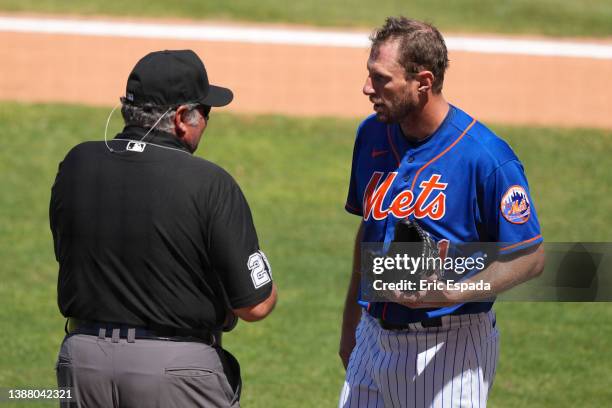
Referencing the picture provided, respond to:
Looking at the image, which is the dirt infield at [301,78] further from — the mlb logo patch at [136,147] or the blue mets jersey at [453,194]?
the mlb logo patch at [136,147]

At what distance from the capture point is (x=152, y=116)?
12.4 feet

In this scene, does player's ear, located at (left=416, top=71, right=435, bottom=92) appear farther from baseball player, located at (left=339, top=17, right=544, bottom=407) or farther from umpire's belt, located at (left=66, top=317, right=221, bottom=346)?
umpire's belt, located at (left=66, top=317, right=221, bottom=346)

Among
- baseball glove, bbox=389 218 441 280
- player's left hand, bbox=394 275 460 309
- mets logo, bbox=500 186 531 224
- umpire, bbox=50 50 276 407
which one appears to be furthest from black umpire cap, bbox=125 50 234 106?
mets logo, bbox=500 186 531 224

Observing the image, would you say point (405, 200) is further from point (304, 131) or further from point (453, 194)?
point (304, 131)

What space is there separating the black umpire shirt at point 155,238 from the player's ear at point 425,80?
0.82 metres

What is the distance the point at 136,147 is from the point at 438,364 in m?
1.40

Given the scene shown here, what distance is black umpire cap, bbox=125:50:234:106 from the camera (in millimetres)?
3764

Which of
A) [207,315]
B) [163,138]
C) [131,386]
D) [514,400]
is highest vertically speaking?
[163,138]

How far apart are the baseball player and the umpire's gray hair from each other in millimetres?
681

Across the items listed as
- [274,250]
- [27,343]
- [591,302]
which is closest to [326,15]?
[274,250]

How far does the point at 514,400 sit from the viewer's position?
6543 mm

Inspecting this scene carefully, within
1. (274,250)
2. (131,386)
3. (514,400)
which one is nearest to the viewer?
(131,386)

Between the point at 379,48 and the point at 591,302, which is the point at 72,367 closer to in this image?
the point at 379,48

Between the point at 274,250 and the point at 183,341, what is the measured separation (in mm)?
5324
